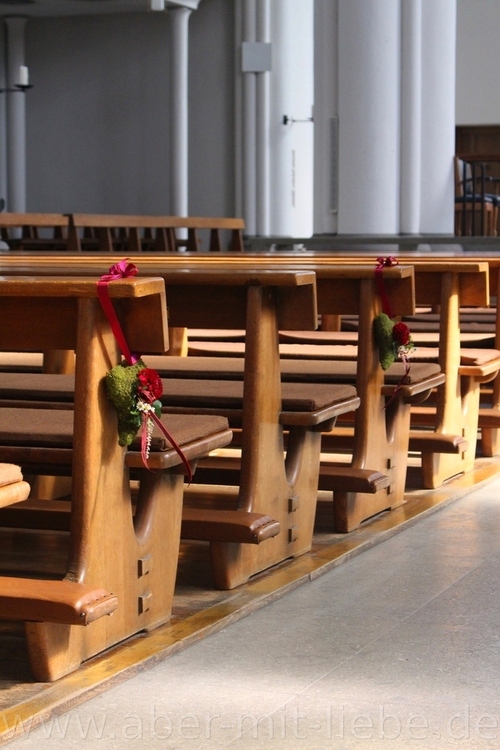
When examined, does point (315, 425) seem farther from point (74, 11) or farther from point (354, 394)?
point (74, 11)

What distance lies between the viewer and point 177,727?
2.06 metres

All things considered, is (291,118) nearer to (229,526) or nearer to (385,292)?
(385,292)

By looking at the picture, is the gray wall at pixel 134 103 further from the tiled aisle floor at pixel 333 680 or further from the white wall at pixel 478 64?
the tiled aisle floor at pixel 333 680

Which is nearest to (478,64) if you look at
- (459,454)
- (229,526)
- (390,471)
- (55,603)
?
(459,454)

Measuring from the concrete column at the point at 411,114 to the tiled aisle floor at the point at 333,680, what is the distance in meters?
5.93

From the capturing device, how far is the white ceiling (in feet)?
47.4

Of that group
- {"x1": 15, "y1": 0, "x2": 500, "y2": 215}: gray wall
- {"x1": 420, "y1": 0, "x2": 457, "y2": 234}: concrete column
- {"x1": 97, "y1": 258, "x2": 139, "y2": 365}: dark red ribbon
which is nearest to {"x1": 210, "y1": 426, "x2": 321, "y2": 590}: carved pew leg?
{"x1": 97, "y1": 258, "x2": 139, "y2": 365}: dark red ribbon

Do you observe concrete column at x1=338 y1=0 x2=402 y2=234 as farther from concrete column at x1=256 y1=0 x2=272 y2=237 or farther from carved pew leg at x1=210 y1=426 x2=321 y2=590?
concrete column at x1=256 y1=0 x2=272 y2=237

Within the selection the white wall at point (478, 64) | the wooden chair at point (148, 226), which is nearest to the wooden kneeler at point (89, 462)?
the wooden chair at point (148, 226)

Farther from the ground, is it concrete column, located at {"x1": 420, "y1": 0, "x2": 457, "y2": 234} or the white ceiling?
the white ceiling

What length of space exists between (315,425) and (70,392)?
2.03 ft

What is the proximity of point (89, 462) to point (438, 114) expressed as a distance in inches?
278

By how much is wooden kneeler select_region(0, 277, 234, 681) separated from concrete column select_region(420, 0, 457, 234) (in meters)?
6.74

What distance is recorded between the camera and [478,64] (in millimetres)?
14977
